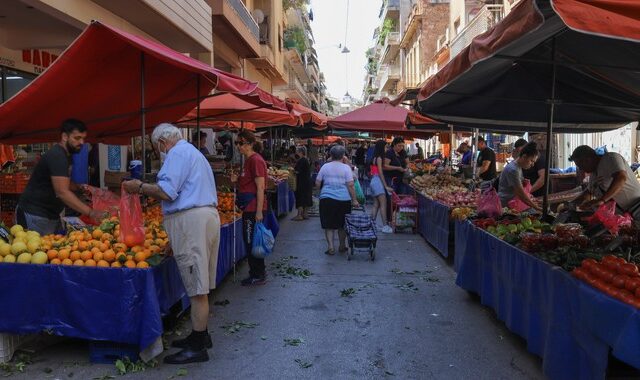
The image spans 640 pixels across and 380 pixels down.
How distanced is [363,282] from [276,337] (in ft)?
8.20

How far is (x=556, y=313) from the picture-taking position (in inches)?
166

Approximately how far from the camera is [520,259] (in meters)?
5.16

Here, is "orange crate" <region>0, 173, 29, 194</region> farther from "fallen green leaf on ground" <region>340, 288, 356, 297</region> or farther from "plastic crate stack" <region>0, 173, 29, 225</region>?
"fallen green leaf on ground" <region>340, 288, 356, 297</region>

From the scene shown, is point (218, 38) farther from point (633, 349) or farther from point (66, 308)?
point (633, 349)

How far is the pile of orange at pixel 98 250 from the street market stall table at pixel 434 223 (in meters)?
5.40

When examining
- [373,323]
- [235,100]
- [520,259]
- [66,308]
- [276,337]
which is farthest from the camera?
[235,100]

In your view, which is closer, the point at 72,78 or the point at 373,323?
the point at 72,78

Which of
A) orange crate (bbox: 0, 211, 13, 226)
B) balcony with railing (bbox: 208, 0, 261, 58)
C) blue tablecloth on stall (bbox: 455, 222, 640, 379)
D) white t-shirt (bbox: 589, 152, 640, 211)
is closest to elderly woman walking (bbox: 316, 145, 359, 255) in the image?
blue tablecloth on stall (bbox: 455, 222, 640, 379)

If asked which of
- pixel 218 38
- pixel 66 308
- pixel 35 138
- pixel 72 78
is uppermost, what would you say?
pixel 218 38

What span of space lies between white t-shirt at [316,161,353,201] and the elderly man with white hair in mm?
4763

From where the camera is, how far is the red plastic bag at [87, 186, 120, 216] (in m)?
6.11

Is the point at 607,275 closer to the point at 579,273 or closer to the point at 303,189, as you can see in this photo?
the point at 579,273

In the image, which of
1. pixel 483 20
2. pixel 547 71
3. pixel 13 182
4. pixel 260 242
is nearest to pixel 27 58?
pixel 13 182

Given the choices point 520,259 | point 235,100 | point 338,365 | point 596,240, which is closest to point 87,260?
point 338,365
